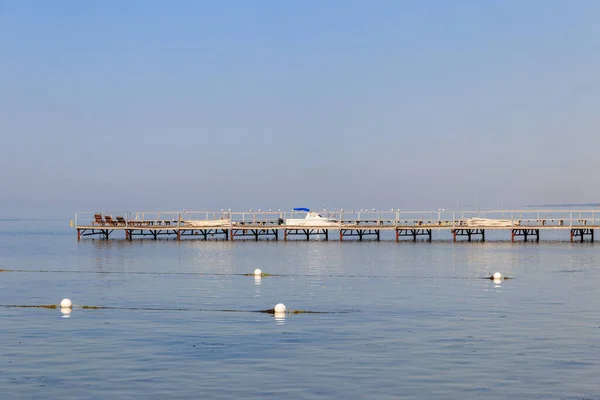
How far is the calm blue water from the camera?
784 inches

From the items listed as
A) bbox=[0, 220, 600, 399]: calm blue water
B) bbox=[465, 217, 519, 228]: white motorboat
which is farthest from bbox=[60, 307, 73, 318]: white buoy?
bbox=[465, 217, 519, 228]: white motorboat

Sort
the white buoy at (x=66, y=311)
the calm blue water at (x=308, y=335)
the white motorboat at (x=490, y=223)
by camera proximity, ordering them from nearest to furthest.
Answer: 1. the calm blue water at (x=308, y=335)
2. the white buoy at (x=66, y=311)
3. the white motorboat at (x=490, y=223)

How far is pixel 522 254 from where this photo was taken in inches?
2746

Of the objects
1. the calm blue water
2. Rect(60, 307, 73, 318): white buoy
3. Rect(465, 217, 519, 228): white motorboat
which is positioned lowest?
the calm blue water

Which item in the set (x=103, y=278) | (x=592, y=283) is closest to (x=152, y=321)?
(x=103, y=278)

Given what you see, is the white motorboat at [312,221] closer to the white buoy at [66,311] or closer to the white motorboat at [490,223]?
the white motorboat at [490,223]

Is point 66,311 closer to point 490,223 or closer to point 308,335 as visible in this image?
point 308,335

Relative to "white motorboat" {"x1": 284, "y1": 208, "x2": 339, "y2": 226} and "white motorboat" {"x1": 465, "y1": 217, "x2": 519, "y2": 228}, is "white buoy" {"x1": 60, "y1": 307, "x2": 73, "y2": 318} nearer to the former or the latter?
"white motorboat" {"x1": 465, "y1": 217, "x2": 519, "y2": 228}

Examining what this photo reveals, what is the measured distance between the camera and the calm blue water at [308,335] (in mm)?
19906

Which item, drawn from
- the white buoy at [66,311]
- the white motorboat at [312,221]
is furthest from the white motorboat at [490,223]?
the white buoy at [66,311]

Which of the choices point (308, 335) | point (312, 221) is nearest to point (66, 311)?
point (308, 335)

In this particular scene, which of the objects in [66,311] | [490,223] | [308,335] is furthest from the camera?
[490,223]

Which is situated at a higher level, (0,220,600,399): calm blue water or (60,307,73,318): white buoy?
(60,307,73,318): white buoy

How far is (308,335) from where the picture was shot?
26938 millimetres
